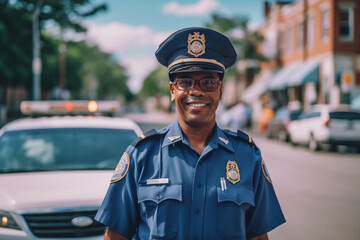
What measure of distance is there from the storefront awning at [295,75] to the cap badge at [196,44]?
26.8m

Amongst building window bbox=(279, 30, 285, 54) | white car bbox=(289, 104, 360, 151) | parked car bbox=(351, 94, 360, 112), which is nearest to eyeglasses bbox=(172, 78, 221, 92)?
white car bbox=(289, 104, 360, 151)

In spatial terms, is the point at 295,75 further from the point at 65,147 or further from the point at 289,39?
the point at 65,147

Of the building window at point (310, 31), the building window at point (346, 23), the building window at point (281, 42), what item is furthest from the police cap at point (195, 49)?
the building window at point (281, 42)

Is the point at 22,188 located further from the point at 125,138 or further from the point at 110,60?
the point at 110,60

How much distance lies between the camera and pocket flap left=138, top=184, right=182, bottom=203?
6.40ft

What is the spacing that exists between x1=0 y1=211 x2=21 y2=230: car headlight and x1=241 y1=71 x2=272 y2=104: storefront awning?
34889 millimetres

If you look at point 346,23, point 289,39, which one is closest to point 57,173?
point 346,23

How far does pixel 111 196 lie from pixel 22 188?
5.87 feet

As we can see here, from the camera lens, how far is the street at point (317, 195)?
560cm

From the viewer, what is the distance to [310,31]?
2961 cm

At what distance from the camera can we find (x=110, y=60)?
8588 cm

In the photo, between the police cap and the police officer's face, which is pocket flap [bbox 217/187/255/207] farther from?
the police cap

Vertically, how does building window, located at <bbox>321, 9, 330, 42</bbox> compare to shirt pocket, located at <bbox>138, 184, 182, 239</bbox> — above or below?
above

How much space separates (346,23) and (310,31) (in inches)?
134
